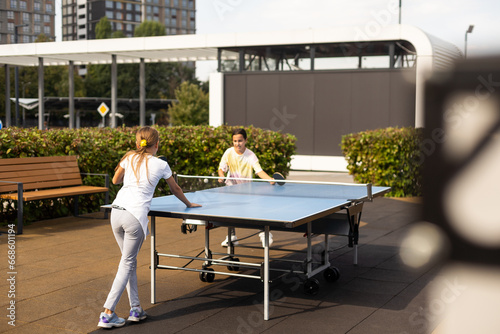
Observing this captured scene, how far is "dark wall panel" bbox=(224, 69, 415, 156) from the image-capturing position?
21.9 meters

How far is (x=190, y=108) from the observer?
52250 mm

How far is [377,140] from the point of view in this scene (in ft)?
46.4

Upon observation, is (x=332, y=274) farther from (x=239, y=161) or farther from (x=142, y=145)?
(x=142, y=145)

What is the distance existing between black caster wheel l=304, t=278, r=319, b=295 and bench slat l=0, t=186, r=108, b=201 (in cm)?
505

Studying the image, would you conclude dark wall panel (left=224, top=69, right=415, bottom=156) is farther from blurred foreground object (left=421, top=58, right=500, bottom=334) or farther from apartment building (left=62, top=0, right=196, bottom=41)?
apartment building (left=62, top=0, right=196, bottom=41)

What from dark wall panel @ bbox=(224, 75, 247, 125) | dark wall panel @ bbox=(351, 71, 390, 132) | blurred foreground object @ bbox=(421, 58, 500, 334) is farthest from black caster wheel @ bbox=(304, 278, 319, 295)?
dark wall panel @ bbox=(224, 75, 247, 125)

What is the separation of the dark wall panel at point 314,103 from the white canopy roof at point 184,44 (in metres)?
1.32

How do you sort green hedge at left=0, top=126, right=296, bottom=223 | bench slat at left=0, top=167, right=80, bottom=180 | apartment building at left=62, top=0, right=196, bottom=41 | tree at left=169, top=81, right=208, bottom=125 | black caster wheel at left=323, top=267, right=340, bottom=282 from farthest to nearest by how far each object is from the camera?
apartment building at left=62, top=0, right=196, bottom=41 < tree at left=169, top=81, right=208, bottom=125 < green hedge at left=0, top=126, right=296, bottom=223 < bench slat at left=0, top=167, right=80, bottom=180 < black caster wheel at left=323, top=267, right=340, bottom=282

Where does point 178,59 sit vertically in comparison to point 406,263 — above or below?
above

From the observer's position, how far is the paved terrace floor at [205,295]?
4793 millimetres

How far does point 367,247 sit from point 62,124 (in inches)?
3099

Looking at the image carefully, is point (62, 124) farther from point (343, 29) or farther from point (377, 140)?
point (377, 140)

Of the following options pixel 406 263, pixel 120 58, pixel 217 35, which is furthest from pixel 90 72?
pixel 406 263

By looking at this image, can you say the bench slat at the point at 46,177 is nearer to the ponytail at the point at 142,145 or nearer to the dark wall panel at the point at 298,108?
the ponytail at the point at 142,145
